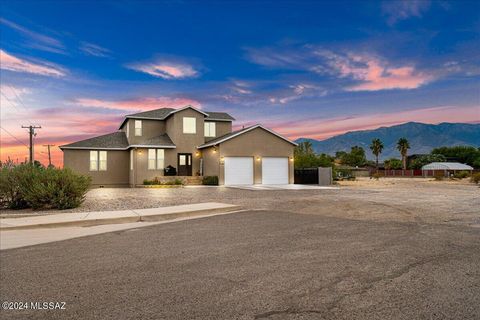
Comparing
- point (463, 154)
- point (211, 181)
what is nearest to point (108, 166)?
point (211, 181)

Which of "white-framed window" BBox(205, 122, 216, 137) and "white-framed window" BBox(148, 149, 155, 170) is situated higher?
"white-framed window" BBox(205, 122, 216, 137)

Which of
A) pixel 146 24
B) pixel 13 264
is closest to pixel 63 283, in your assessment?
pixel 13 264

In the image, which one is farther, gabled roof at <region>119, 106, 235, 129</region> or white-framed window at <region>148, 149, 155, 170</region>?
gabled roof at <region>119, 106, 235, 129</region>

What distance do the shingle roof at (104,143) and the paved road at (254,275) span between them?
2851 centimetres

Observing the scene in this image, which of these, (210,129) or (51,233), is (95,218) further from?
(210,129)

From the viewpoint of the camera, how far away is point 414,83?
34688mm

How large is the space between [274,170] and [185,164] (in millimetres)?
8491

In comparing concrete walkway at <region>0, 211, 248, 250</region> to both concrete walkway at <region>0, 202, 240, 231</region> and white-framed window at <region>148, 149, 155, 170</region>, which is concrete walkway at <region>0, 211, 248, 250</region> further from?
white-framed window at <region>148, 149, 155, 170</region>

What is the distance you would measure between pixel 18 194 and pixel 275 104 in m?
31.0

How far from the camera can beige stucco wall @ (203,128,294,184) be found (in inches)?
1288

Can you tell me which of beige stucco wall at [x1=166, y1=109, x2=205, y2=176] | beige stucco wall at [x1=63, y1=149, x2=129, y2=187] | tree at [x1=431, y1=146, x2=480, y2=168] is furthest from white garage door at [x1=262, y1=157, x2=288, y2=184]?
tree at [x1=431, y1=146, x2=480, y2=168]

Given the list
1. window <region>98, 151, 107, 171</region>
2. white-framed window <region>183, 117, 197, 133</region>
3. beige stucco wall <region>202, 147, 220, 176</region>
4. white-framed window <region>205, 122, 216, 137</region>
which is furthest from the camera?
white-framed window <region>205, 122, 216, 137</region>

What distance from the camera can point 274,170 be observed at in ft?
114

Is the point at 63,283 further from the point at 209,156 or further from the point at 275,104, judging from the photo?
the point at 275,104
